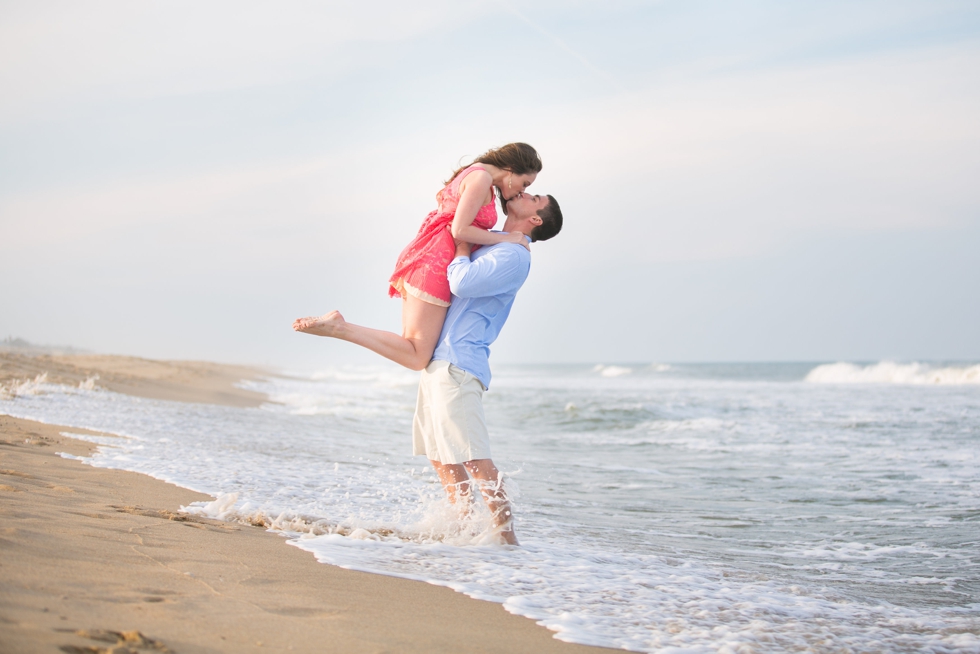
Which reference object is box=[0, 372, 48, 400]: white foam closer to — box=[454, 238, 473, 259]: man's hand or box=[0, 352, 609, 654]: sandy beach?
box=[0, 352, 609, 654]: sandy beach

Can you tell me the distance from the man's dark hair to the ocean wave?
32.5 metres

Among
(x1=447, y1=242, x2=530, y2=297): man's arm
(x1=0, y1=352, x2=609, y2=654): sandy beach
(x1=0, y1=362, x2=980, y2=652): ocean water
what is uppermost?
(x1=447, y1=242, x2=530, y2=297): man's arm

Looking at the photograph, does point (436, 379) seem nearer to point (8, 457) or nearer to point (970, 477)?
point (8, 457)

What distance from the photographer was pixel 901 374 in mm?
35938

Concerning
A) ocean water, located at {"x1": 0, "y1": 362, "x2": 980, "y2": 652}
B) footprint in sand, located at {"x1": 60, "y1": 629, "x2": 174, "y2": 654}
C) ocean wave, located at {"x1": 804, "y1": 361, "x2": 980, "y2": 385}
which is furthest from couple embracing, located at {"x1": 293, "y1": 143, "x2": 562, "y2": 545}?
ocean wave, located at {"x1": 804, "y1": 361, "x2": 980, "y2": 385}

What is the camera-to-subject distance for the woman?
3748mm

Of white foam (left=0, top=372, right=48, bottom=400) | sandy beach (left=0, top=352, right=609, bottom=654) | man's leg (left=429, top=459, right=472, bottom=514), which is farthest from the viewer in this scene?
white foam (left=0, top=372, right=48, bottom=400)

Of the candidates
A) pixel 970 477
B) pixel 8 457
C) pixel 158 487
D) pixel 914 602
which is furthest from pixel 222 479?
pixel 970 477

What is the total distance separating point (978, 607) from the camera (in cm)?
367

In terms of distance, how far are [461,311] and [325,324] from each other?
2.26ft

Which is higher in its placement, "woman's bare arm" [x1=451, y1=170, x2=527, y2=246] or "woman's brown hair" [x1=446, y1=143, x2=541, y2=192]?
"woman's brown hair" [x1=446, y1=143, x2=541, y2=192]

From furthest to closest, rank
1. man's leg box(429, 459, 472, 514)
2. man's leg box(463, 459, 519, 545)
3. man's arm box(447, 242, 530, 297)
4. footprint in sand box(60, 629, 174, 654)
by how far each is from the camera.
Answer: man's leg box(429, 459, 472, 514) → man's leg box(463, 459, 519, 545) → man's arm box(447, 242, 530, 297) → footprint in sand box(60, 629, 174, 654)

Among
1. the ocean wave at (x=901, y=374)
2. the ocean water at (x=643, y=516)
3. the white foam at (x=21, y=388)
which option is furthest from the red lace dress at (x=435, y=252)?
the ocean wave at (x=901, y=374)

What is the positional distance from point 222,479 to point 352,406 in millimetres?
11290
